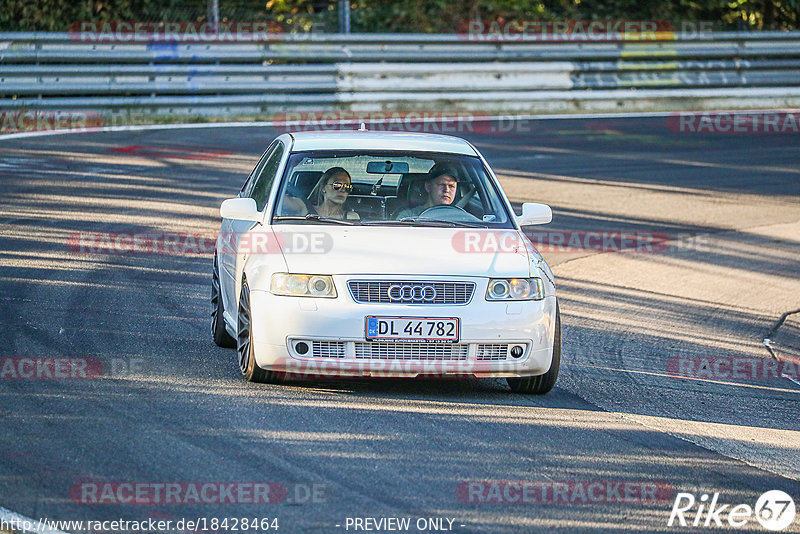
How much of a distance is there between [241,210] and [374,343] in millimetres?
1423

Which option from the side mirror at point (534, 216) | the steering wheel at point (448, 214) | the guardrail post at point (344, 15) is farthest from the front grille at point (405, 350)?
the guardrail post at point (344, 15)

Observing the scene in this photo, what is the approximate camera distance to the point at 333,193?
25.9ft

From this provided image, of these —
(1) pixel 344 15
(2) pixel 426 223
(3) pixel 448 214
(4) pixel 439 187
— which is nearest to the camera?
(2) pixel 426 223

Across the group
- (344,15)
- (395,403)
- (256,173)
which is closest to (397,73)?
(344,15)

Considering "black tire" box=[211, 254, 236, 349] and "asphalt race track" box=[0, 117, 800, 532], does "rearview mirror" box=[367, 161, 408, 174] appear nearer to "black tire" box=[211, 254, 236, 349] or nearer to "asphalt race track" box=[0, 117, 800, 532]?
"black tire" box=[211, 254, 236, 349]

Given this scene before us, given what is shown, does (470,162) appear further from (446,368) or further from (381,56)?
(381,56)

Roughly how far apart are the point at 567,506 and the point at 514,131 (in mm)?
16671

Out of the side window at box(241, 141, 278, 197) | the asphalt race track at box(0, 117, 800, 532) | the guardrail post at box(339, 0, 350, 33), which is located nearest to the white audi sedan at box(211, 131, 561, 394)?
the asphalt race track at box(0, 117, 800, 532)

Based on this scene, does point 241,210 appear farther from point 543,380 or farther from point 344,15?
point 344,15

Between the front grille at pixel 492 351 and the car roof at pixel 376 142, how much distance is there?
1.75m

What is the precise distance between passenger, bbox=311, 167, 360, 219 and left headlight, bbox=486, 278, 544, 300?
123 centimetres

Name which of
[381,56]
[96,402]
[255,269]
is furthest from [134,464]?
[381,56]

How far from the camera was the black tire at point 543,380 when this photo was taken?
7.11 metres

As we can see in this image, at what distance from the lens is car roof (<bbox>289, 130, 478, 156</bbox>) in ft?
26.3
